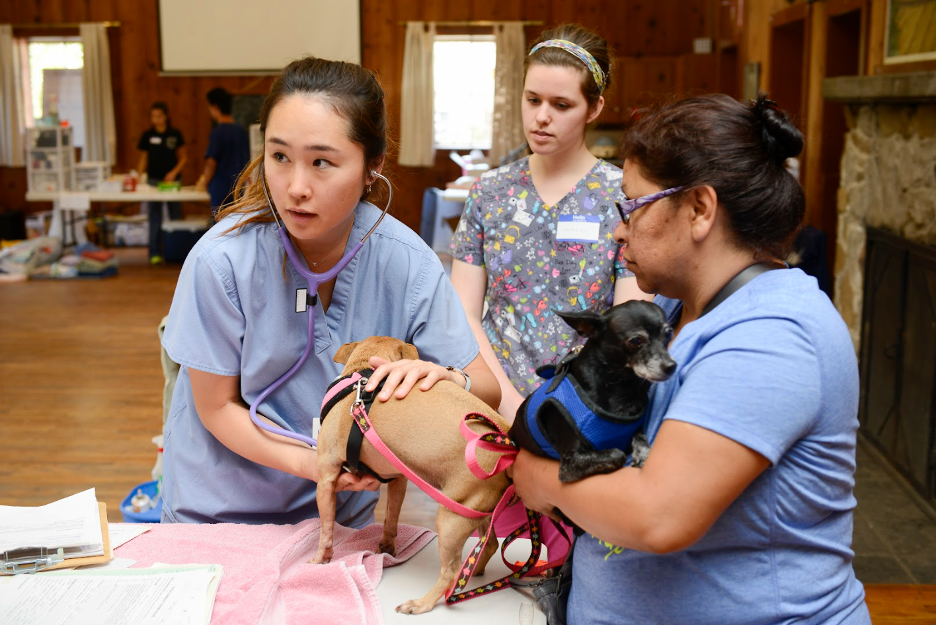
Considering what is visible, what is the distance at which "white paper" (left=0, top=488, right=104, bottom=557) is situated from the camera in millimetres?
1354

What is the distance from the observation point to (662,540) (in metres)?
0.96

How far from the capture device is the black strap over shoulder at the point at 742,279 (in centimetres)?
111

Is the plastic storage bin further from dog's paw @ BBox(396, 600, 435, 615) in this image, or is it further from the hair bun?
the hair bun

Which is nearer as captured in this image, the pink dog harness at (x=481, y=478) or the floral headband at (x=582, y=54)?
the pink dog harness at (x=481, y=478)

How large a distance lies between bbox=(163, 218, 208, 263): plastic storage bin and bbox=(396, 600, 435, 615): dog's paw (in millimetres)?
8606

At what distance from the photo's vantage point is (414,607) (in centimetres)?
122

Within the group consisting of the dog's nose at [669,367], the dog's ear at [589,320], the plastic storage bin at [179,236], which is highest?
the dog's ear at [589,320]

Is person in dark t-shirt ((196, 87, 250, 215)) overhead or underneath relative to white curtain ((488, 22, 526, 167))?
underneath

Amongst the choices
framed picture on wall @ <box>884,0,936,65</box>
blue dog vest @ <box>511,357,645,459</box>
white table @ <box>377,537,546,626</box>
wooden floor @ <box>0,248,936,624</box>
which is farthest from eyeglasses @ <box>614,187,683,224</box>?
framed picture on wall @ <box>884,0,936,65</box>

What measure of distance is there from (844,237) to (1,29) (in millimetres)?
10608

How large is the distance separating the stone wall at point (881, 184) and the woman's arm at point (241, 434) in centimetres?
293

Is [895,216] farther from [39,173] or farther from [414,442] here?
[39,173]

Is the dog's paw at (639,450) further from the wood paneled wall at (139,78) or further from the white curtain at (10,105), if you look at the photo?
the white curtain at (10,105)

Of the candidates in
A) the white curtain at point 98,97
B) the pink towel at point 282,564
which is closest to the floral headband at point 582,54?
the pink towel at point 282,564
